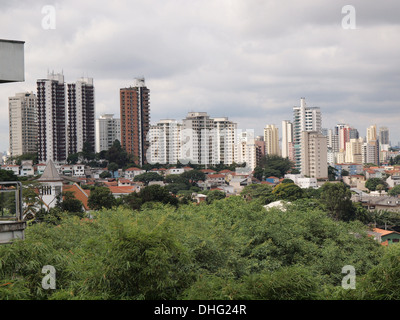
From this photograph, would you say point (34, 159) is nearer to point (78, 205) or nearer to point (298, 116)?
point (78, 205)

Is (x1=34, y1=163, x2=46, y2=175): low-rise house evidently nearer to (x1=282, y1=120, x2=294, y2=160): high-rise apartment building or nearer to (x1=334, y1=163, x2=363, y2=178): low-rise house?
(x1=282, y1=120, x2=294, y2=160): high-rise apartment building

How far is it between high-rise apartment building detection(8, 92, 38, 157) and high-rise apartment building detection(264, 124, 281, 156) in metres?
16.9

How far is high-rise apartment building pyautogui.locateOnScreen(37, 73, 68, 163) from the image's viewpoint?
2583cm

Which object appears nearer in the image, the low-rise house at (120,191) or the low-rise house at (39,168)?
the low-rise house at (120,191)

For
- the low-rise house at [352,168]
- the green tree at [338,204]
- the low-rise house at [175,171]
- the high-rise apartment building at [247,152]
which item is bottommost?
the green tree at [338,204]

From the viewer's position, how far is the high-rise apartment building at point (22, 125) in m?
30.6

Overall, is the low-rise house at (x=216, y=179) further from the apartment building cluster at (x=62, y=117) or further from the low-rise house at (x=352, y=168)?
the low-rise house at (x=352, y=168)

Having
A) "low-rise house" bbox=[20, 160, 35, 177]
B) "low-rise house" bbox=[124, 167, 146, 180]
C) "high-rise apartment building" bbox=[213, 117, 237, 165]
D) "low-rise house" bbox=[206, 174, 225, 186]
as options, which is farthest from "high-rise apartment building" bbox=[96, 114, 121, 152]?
"low-rise house" bbox=[206, 174, 225, 186]

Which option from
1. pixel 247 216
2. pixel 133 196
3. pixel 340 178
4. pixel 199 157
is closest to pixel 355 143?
pixel 340 178

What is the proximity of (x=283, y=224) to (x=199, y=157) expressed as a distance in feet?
77.4

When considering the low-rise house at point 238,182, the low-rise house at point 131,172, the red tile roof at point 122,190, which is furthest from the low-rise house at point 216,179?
the red tile roof at point 122,190

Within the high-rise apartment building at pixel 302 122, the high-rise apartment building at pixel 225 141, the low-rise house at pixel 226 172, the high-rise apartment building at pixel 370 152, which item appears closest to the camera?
the low-rise house at pixel 226 172

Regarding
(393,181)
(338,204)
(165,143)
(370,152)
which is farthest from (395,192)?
(370,152)

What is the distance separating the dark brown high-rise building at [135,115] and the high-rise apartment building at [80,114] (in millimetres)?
1701
